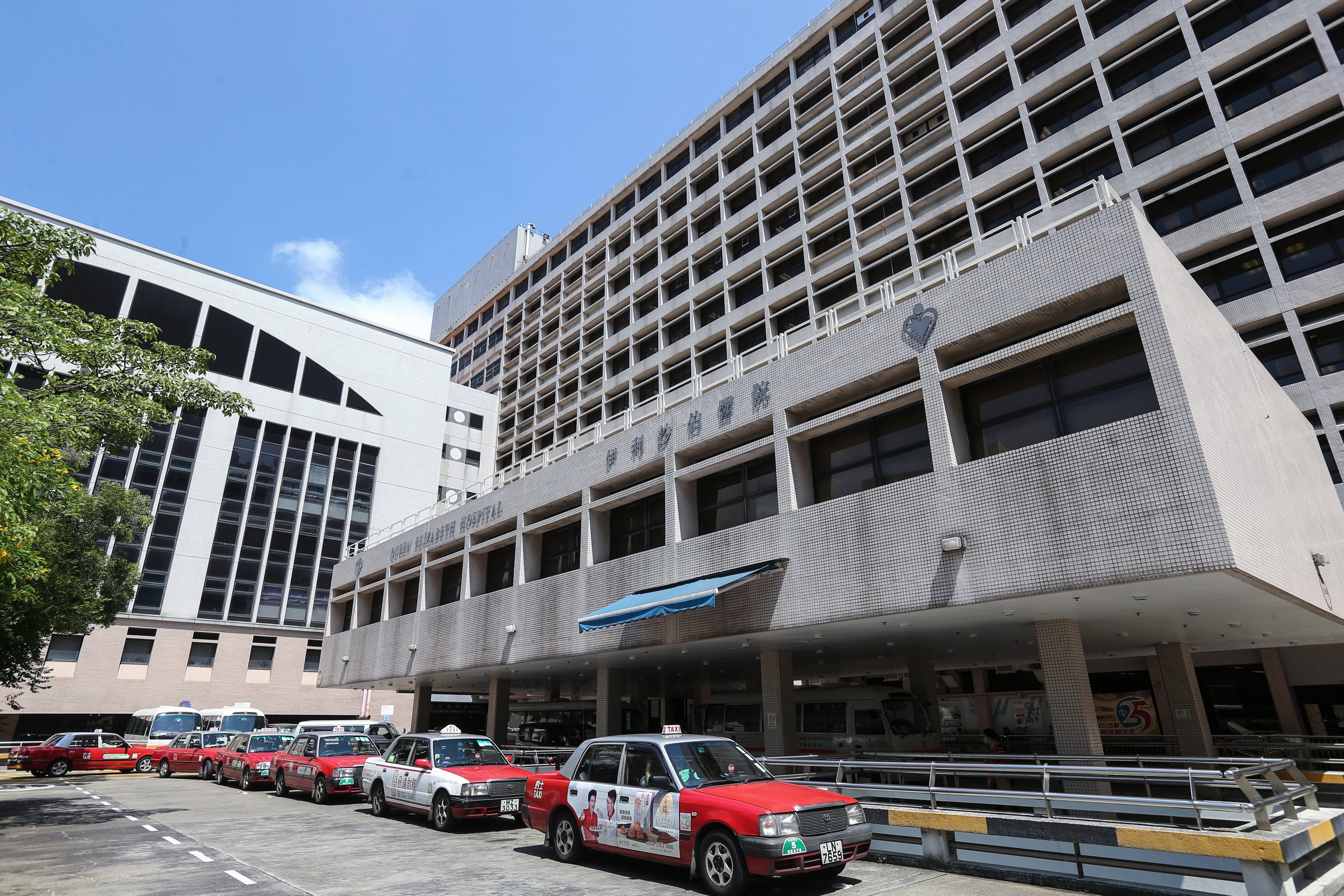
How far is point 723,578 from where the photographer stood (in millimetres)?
16203

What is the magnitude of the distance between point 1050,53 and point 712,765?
37.7 m

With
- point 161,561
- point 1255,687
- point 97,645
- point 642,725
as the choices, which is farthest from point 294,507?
point 1255,687

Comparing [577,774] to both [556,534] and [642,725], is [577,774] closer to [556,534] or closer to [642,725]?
[556,534]

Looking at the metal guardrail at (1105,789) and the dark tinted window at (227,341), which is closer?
the metal guardrail at (1105,789)

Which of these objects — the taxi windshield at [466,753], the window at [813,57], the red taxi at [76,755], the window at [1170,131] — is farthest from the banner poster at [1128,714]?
the red taxi at [76,755]

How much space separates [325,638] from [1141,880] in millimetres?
36748

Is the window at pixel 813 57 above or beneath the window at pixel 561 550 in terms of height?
above

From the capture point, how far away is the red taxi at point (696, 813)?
26.5 feet

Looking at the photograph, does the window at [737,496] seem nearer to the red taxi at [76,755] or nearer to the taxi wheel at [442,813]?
the taxi wheel at [442,813]

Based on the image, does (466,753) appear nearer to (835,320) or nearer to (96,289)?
(835,320)

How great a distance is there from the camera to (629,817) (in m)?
9.62

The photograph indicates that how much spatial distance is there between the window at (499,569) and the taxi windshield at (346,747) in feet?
22.4

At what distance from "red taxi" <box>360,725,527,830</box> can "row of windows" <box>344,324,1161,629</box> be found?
281 inches

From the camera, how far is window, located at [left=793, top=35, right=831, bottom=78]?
4422 centimetres
